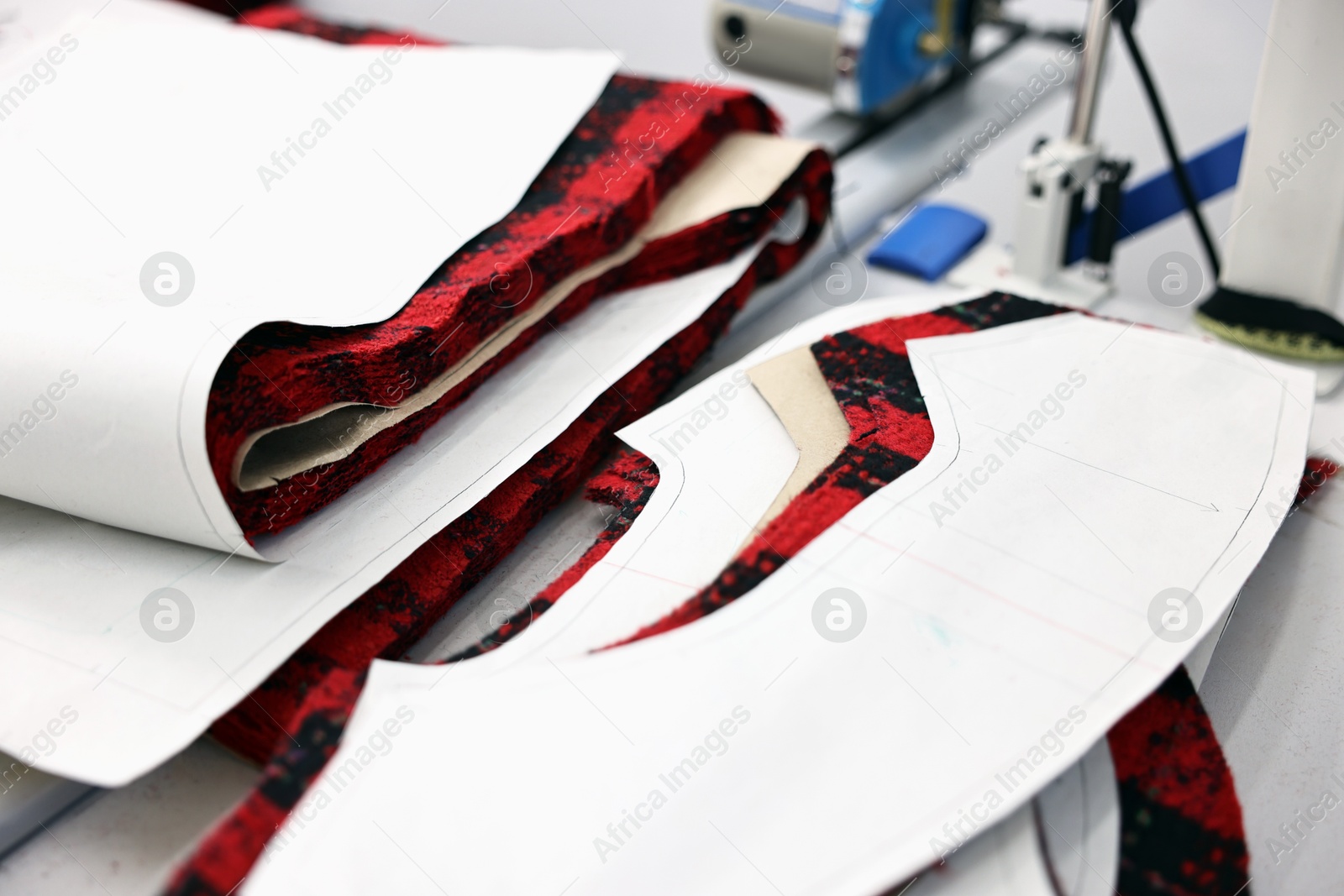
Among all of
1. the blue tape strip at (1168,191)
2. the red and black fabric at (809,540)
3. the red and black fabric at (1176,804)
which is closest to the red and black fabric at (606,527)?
the red and black fabric at (809,540)

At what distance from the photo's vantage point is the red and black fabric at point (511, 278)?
71 centimetres

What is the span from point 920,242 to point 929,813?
82 cm

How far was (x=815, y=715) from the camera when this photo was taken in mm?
591

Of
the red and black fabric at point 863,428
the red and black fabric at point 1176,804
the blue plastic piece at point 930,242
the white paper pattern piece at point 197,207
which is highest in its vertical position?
the white paper pattern piece at point 197,207

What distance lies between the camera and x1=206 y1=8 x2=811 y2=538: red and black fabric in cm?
71

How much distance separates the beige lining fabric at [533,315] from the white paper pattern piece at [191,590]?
0.16 ft

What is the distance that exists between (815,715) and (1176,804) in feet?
0.73

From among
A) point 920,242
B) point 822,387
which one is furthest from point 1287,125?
point 822,387

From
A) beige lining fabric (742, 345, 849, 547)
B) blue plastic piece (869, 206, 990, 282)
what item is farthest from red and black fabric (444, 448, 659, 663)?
blue plastic piece (869, 206, 990, 282)

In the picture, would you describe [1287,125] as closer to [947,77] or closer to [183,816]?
[947,77]

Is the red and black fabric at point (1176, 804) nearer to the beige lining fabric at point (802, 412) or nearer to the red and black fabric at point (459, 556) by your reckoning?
the beige lining fabric at point (802, 412)

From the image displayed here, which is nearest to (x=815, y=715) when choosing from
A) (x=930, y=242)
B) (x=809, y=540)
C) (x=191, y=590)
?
(x=809, y=540)

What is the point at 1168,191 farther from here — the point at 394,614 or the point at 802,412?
the point at 394,614

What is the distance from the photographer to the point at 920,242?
1229mm
